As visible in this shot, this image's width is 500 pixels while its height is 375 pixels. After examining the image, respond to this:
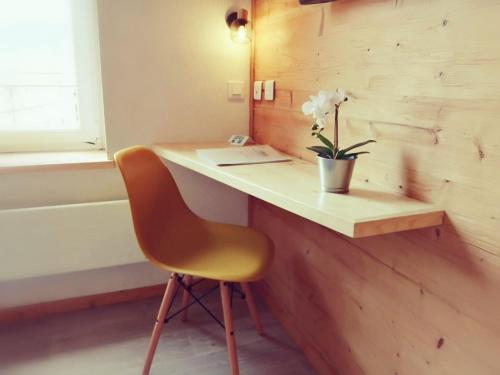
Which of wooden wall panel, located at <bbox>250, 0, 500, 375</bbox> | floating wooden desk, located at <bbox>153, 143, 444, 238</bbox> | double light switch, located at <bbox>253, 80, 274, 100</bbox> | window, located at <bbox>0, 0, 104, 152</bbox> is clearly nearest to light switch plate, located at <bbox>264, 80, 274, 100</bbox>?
double light switch, located at <bbox>253, 80, 274, 100</bbox>

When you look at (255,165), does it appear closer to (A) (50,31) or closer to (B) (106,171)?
(B) (106,171)

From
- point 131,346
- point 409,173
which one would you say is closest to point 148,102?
point 131,346

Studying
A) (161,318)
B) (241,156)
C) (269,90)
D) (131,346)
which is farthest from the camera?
(269,90)

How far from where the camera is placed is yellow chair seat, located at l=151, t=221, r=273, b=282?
130 centimetres

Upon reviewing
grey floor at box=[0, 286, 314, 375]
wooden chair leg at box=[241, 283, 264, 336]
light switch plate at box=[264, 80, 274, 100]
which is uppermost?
light switch plate at box=[264, 80, 274, 100]

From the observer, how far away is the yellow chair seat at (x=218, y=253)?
4.27 ft

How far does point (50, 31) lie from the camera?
1.78 m

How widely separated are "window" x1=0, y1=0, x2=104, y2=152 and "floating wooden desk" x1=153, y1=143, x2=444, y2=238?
34.3 inches

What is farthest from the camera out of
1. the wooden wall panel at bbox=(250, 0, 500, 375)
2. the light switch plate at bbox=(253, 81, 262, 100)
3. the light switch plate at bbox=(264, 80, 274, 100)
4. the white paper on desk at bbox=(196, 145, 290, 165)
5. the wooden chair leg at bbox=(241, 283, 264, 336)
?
the light switch plate at bbox=(253, 81, 262, 100)

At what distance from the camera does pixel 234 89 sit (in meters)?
1.91

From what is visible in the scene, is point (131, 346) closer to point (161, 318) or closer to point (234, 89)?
point (161, 318)

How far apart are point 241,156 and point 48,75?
104 centimetres

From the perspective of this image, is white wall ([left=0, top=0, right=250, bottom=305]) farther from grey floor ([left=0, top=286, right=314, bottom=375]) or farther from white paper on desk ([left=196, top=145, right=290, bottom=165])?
white paper on desk ([left=196, top=145, right=290, bottom=165])

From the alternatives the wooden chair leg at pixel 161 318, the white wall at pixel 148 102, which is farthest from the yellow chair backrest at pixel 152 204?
the white wall at pixel 148 102
